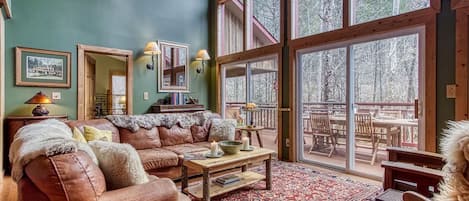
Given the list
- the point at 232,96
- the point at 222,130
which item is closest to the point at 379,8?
the point at 222,130

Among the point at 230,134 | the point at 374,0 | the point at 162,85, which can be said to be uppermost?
the point at 374,0

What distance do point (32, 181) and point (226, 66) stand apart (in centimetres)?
463

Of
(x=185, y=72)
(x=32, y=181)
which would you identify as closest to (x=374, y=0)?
(x=185, y=72)

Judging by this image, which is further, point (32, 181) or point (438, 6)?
point (438, 6)

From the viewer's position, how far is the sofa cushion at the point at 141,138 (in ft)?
11.4

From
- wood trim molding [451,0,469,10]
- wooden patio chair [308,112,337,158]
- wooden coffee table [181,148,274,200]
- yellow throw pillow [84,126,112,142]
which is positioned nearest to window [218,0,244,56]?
wooden patio chair [308,112,337,158]

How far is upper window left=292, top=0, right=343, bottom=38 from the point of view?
3.90 m

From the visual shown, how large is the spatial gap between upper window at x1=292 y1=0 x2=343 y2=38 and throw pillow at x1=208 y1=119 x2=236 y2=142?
1.80 m

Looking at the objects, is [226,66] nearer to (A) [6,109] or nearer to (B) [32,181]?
(A) [6,109]

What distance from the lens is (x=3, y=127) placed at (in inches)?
143

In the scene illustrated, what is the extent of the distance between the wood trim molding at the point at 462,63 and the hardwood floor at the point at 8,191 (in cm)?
464

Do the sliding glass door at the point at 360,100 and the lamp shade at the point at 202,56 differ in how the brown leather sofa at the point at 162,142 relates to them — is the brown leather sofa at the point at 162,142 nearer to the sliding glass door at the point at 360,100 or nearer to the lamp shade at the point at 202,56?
the sliding glass door at the point at 360,100

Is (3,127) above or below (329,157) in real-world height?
above

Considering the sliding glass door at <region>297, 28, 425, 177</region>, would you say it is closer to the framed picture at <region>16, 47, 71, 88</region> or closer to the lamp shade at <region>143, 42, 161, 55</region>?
the lamp shade at <region>143, 42, 161, 55</region>
